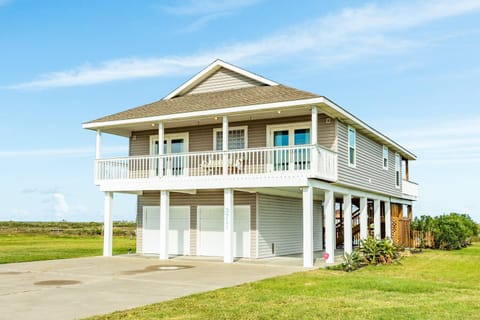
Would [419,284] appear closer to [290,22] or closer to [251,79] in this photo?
[290,22]

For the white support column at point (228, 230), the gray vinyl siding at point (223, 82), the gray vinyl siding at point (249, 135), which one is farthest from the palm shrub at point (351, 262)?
the gray vinyl siding at point (223, 82)

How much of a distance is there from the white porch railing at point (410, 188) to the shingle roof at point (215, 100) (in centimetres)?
1407

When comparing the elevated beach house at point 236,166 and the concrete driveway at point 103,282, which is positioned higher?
the elevated beach house at point 236,166

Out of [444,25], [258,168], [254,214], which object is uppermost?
[444,25]

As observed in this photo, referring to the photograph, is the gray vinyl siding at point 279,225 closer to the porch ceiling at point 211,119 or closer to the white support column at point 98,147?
the porch ceiling at point 211,119

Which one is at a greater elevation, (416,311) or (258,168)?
(258,168)

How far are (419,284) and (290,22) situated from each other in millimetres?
8780

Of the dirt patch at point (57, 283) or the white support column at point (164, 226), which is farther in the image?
the white support column at point (164, 226)

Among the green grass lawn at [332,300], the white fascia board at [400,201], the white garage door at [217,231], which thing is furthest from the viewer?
the white fascia board at [400,201]

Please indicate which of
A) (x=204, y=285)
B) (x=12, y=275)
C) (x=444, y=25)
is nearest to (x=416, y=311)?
(x=204, y=285)

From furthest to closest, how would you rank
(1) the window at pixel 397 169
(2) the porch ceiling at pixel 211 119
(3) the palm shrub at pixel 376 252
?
(1) the window at pixel 397 169
(2) the porch ceiling at pixel 211 119
(3) the palm shrub at pixel 376 252

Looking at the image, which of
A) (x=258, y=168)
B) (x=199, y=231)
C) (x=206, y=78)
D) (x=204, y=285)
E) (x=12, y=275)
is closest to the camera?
(x=204, y=285)

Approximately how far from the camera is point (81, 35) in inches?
727

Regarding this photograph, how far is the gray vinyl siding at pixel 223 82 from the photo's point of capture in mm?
22969
